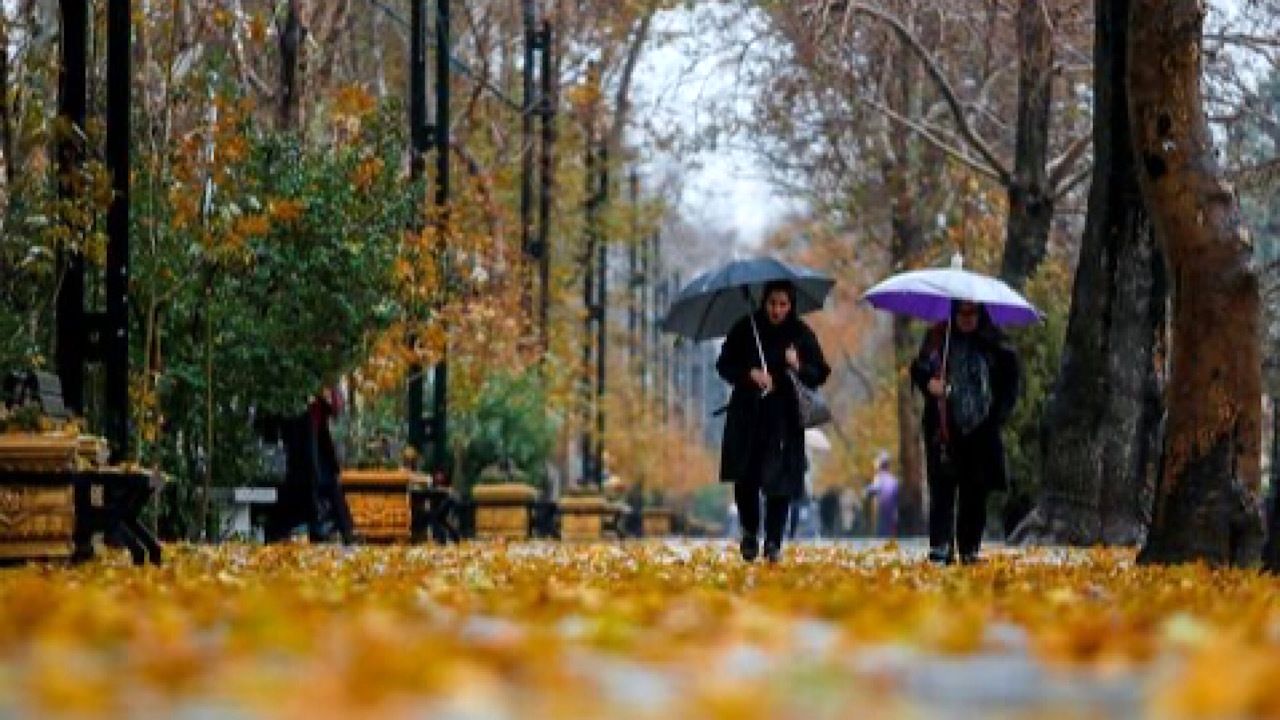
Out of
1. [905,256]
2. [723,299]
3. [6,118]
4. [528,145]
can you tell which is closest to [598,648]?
[723,299]

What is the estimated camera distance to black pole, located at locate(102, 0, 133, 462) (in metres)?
21.2

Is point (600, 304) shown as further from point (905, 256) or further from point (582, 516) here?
point (582, 516)

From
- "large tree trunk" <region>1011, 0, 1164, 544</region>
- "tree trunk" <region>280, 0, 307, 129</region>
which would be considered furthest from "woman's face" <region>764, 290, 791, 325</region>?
"tree trunk" <region>280, 0, 307, 129</region>

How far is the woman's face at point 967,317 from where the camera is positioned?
65.4 feet

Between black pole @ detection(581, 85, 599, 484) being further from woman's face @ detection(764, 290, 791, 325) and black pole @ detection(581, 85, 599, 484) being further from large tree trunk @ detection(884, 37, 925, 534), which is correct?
woman's face @ detection(764, 290, 791, 325)

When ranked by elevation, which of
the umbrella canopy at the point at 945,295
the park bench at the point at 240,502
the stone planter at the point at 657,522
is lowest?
the stone planter at the point at 657,522

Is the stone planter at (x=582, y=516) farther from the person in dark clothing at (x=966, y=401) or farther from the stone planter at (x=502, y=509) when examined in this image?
the person in dark clothing at (x=966, y=401)

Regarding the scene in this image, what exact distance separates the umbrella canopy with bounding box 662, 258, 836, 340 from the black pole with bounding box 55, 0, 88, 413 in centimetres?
399

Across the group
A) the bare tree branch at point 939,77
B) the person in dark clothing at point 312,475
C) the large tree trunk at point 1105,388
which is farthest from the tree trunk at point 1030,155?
the person in dark clothing at point 312,475

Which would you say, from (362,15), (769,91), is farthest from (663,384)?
(769,91)

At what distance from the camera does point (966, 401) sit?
19641mm

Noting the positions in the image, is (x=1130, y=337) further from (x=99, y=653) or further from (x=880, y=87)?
(x=99, y=653)

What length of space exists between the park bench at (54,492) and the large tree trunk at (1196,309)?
6.27 metres

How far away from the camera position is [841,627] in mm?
8242
